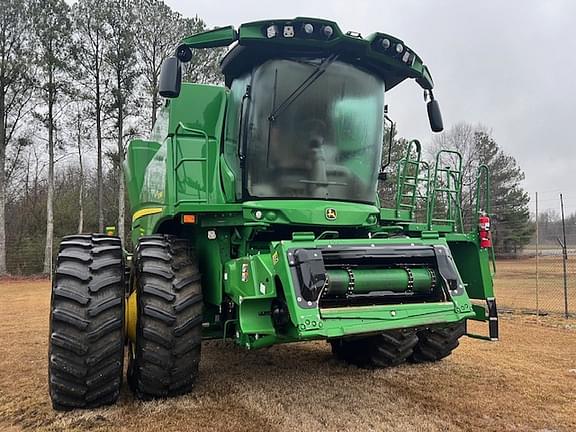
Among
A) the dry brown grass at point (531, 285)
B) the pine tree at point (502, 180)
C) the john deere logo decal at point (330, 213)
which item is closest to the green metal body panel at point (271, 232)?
the john deere logo decal at point (330, 213)

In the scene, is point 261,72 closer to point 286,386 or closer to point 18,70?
point 286,386

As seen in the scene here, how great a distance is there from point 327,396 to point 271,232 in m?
1.53

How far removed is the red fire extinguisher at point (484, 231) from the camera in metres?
4.64

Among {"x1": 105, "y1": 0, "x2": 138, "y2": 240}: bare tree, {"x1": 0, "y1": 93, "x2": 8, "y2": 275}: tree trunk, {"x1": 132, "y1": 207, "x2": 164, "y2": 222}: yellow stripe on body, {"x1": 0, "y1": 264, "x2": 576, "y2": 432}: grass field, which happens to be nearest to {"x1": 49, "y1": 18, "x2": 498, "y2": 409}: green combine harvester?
{"x1": 132, "y1": 207, "x2": 164, "y2": 222}: yellow stripe on body

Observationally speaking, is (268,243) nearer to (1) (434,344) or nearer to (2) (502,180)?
(1) (434,344)

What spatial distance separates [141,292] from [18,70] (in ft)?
77.1

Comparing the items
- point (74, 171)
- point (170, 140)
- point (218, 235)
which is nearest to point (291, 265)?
point (218, 235)

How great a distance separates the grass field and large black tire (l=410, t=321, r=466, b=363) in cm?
14

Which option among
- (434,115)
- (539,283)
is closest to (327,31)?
(434,115)

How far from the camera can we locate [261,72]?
4.25 m

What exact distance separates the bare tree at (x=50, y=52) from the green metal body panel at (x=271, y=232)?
20.7 metres

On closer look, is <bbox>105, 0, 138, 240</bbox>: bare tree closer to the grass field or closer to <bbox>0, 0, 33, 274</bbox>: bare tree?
<bbox>0, 0, 33, 274</bbox>: bare tree

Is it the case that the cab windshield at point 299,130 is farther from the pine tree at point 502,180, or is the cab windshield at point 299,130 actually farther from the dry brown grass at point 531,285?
the pine tree at point 502,180

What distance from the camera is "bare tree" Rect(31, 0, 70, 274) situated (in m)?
23.4
